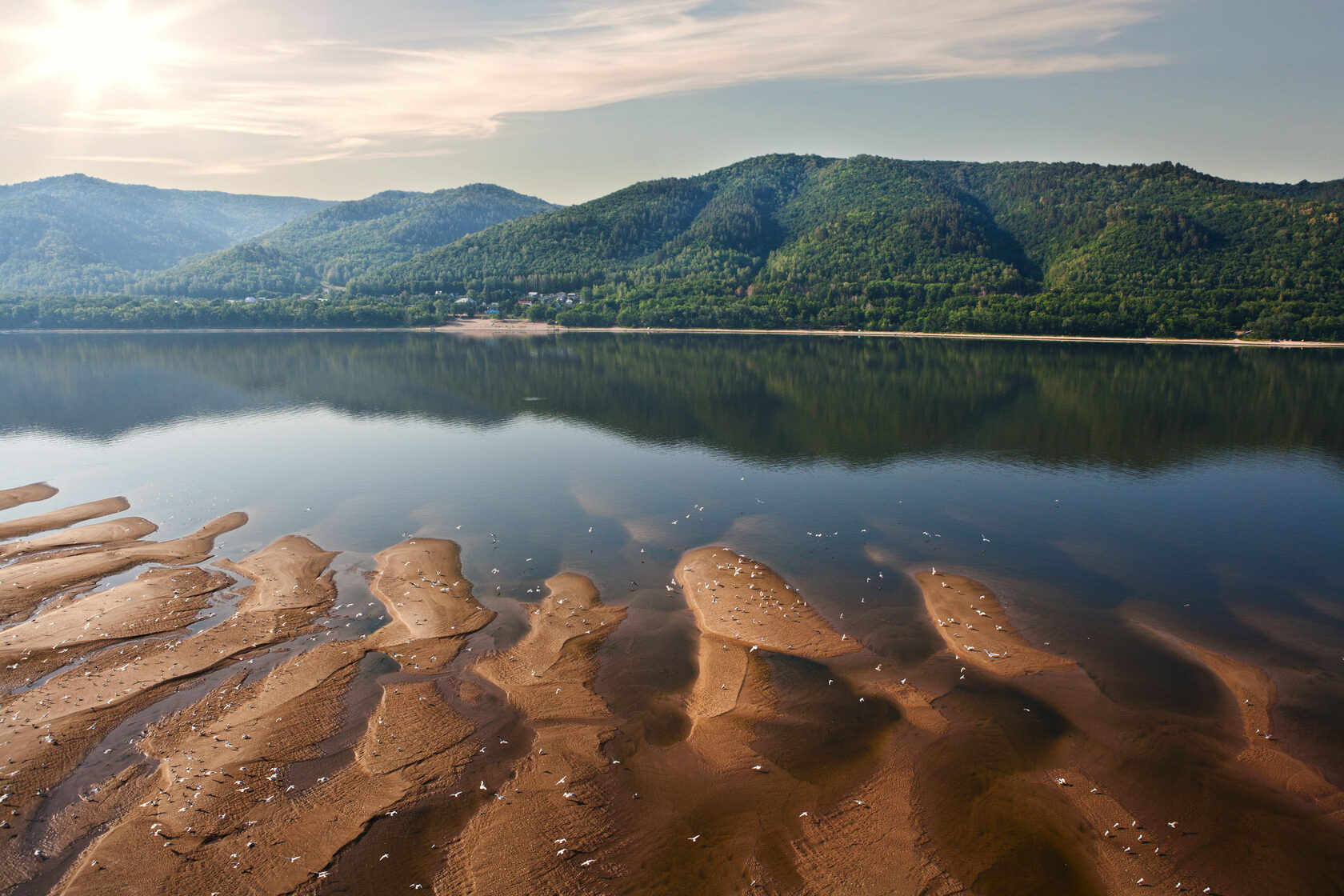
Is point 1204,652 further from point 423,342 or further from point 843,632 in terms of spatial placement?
point 423,342

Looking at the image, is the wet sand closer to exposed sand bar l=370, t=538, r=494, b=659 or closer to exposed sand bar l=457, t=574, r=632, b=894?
exposed sand bar l=457, t=574, r=632, b=894

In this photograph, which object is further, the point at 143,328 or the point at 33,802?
the point at 143,328

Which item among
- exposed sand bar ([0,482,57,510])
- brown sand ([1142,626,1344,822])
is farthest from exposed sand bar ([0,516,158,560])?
brown sand ([1142,626,1344,822])

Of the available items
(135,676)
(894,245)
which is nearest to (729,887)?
(135,676)

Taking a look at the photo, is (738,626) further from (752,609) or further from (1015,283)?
(1015,283)

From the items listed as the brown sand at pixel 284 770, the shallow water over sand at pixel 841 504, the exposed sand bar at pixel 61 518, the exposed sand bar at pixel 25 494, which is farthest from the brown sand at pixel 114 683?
the exposed sand bar at pixel 25 494

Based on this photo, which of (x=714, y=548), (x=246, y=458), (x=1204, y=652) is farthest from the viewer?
(x=246, y=458)
